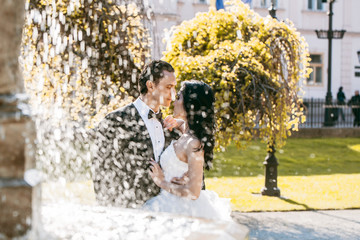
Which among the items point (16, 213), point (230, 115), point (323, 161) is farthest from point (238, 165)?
point (16, 213)

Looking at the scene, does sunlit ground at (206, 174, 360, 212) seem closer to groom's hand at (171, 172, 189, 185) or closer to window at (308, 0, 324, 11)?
groom's hand at (171, 172, 189, 185)

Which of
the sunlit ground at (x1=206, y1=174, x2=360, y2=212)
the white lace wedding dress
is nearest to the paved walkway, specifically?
the sunlit ground at (x1=206, y1=174, x2=360, y2=212)

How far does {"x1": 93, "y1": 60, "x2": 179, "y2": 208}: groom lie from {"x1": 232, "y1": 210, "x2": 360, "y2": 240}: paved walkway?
328cm

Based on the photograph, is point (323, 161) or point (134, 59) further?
point (323, 161)

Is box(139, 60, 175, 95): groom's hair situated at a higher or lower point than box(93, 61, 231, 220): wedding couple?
higher

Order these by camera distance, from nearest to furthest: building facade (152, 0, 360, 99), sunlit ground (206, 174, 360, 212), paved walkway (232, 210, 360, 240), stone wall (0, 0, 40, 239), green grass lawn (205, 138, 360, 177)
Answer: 1. stone wall (0, 0, 40, 239)
2. paved walkway (232, 210, 360, 240)
3. sunlit ground (206, 174, 360, 212)
4. green grass lawn (205, 138, 360, 177)
5. building facade (152, 0, 360, 99)

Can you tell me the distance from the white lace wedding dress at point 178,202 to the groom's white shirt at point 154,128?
71 millimetres

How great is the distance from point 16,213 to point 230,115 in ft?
18.8

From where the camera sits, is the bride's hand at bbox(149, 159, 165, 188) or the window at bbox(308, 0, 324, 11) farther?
the window at bbox(308, 0, 324, 11)

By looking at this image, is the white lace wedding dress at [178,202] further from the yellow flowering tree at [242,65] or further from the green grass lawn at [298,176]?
the green grass lawn at [298,176]

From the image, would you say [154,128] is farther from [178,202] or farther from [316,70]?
[316,70]

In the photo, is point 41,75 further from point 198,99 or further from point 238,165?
point 238,165

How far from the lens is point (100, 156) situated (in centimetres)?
382

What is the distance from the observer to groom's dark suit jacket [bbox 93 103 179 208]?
3711 mm
